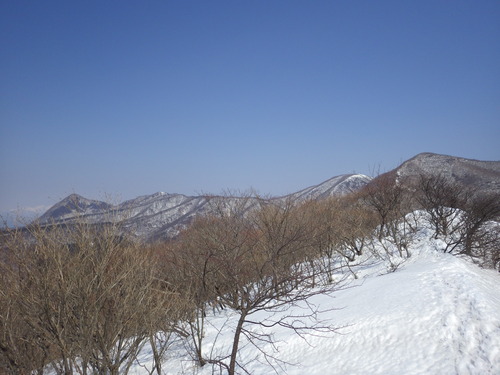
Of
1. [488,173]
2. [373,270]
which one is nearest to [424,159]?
[488,173]

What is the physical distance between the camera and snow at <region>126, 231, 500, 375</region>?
30.2 ft

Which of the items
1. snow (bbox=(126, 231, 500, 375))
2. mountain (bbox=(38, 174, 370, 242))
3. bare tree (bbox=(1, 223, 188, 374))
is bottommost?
snow (bbox=(126, 231, 500, 375))

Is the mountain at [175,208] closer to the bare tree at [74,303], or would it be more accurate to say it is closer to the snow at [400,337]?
the bare tree at [74,303]

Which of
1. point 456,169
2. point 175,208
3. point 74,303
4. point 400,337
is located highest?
point 175,208

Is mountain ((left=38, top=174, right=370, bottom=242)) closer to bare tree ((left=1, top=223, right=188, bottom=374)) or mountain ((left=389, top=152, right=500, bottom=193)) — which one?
bare tree ((left=1, top=223, right=188, bottom=374))

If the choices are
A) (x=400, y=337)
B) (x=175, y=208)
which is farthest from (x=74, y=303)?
(x=175, y=208)

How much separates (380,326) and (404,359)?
72.8 inches

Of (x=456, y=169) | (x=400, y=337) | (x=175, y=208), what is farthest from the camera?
(x=175, y=208)

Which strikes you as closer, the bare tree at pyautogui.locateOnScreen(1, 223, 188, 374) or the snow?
the bare tree at pyautogui.locateOnScreen(1, 223, 188, 374)

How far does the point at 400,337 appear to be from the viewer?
35.0ft

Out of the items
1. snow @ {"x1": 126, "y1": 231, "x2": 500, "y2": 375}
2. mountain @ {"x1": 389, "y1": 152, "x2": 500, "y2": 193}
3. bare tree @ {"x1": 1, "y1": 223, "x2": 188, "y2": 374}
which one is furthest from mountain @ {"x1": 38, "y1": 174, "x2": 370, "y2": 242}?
mountain @ {"x1": 389, "y1": 152, "x2": 500, "y2": 193}

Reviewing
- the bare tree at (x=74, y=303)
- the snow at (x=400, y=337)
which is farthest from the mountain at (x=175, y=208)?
the snow at (x=400, y=337)

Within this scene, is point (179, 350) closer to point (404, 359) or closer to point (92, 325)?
point (92, 325)

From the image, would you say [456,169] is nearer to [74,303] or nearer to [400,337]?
[400,337]
